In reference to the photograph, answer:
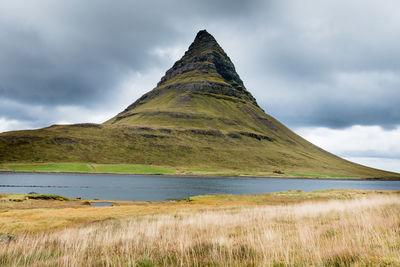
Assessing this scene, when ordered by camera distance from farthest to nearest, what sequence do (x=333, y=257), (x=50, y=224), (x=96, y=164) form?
(x=96, y=164), (x=50, y=224), (x=333, y=257)

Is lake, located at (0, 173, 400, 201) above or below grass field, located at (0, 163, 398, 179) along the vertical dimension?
below

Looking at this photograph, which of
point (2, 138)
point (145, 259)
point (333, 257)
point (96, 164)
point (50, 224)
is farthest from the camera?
point (2, 138)

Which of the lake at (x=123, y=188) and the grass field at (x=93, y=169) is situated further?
the grass field at (x=93, y=169)

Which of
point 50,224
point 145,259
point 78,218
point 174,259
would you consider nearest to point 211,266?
point 174,259

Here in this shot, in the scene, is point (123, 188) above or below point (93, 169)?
below

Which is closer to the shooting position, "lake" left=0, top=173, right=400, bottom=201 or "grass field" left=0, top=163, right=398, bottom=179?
"lake" left=0, top=173, right=400, bottom=201

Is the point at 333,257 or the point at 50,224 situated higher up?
the point at 333,257

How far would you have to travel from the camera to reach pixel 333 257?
741cm

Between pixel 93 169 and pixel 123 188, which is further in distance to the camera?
pixel 93 169

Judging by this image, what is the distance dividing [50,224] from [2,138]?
210 m

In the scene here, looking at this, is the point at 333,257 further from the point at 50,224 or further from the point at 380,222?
the point at 50,224

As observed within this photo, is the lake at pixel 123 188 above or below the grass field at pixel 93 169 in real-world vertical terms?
below

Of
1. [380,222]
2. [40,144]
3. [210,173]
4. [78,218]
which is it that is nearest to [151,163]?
[210,173]

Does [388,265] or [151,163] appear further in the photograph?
[151,163]
